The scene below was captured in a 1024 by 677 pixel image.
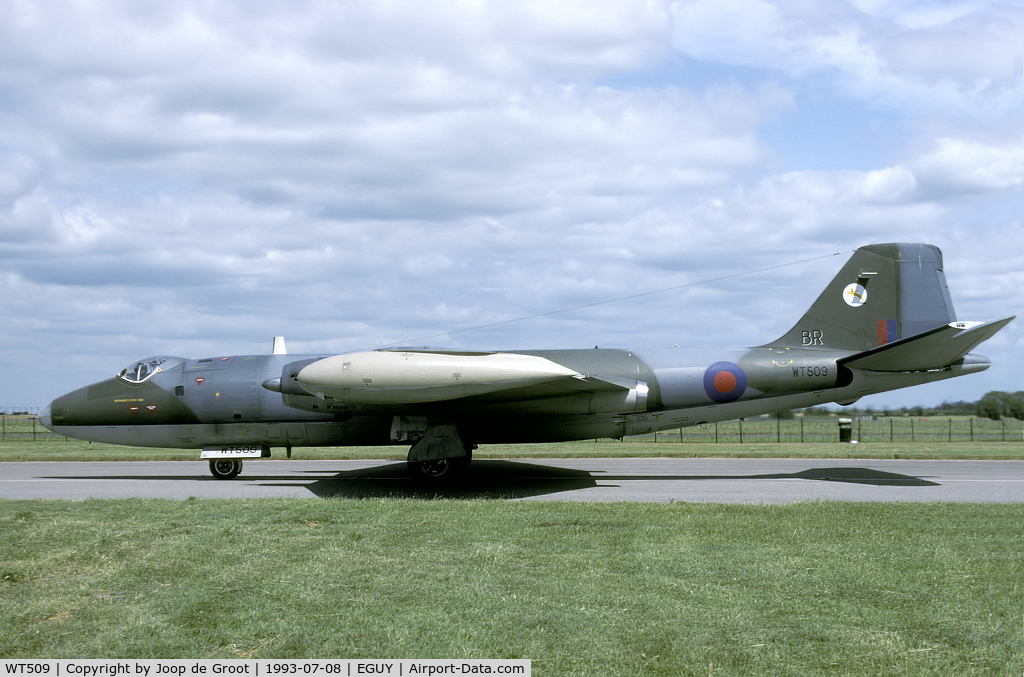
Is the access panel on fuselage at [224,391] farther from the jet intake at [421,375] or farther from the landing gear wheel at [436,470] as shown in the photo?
the landing gear wheel at [436,470]

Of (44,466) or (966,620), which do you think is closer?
(966,620)

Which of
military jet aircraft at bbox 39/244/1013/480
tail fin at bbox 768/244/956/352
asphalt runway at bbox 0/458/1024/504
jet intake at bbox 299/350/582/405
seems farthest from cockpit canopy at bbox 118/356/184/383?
tail fin at bbox 768/244/956/352

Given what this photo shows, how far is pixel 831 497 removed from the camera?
14.7 meters

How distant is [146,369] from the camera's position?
18328mm

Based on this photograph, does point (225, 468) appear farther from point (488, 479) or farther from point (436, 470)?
point (488, 479)

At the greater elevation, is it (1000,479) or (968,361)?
(968,361)

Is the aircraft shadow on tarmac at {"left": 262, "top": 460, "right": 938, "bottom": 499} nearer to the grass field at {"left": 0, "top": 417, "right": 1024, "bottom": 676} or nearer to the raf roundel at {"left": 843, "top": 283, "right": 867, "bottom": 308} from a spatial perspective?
the grass field at {"left": 0, "top": 417, "right": 1024, "bottom": 676}

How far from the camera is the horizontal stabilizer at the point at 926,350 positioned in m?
15.3

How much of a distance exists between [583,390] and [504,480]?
123 inches

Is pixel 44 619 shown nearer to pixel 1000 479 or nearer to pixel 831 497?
pixel 831 497

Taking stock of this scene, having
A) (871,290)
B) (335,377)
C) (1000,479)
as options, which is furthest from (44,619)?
(1000,479)

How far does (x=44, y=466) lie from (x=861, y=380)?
23.5 m

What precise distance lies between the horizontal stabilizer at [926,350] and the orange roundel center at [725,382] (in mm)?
2599

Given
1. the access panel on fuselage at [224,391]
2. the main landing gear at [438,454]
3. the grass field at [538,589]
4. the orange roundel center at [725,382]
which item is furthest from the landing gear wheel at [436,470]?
the orange roundel center at [725,382]
